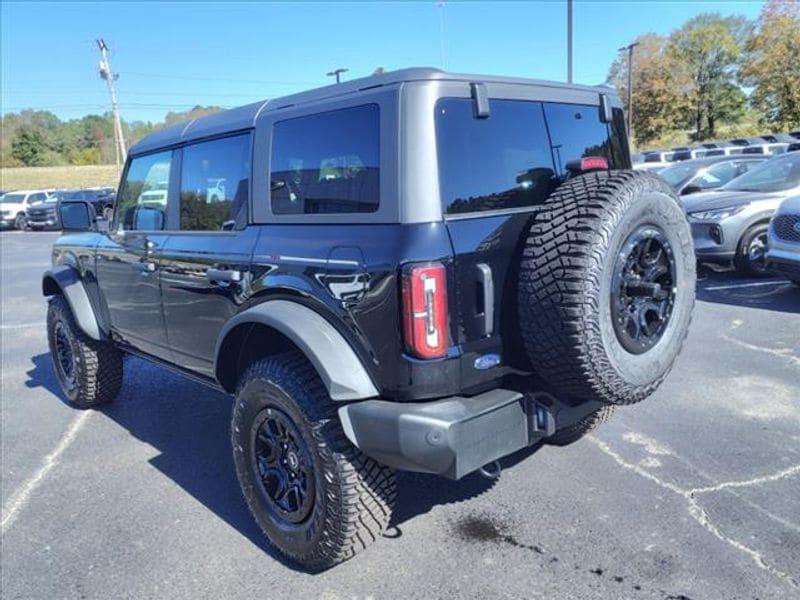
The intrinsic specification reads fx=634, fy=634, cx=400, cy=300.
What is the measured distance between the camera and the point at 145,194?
4.14 metres

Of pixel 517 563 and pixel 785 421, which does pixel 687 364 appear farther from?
pixel 517 563

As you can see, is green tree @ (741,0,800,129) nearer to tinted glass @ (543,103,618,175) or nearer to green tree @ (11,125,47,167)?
tinted glass @ (543,103,618,175)

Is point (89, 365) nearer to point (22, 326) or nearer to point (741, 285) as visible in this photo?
point (22, 326)

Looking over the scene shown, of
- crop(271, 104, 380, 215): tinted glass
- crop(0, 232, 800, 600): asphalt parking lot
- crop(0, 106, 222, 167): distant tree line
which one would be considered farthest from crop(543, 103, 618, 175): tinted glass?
crop(0, 106, 222, 167): distant tree line

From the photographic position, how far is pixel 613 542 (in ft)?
9.37

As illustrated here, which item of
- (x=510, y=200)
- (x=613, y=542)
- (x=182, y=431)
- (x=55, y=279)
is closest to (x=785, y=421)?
(x=613, y=542)

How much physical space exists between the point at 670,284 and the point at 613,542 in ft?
3.88

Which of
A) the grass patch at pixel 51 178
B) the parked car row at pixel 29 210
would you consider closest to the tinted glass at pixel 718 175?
the parked car row at pixel 29 210

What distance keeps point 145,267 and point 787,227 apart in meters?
6.56

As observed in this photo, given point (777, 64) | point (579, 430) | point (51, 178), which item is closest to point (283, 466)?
point (579, 430)

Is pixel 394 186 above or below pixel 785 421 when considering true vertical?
above

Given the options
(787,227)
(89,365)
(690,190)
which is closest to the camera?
(89,365)

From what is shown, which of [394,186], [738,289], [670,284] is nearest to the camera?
[394,186]

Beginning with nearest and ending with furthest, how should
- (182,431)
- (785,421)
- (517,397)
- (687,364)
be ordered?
(517,397), (785,421), (182,431), (687,364)
